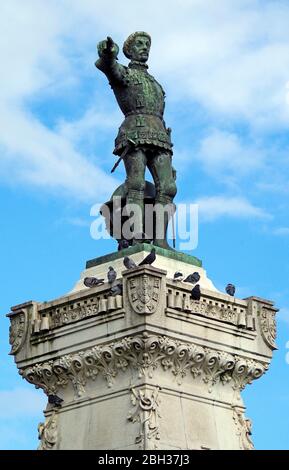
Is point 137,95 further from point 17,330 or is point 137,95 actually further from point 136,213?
point 17,330

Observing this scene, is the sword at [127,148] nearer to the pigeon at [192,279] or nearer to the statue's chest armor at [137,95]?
the statue's chest armor at [137,95]

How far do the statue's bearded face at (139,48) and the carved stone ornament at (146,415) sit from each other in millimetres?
8954

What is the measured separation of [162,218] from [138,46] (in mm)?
4433

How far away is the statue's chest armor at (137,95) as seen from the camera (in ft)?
194

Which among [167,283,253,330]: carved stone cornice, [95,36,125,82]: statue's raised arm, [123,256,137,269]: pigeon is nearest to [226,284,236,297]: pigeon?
[167,283,253,330]: carved stone cornice

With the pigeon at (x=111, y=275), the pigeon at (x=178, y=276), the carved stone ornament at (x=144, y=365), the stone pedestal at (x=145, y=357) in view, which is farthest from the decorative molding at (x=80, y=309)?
the pigeon at (x=178, y=276)

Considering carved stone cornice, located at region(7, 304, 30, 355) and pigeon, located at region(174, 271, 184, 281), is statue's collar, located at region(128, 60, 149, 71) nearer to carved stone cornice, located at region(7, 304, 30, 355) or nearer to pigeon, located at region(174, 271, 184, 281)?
pigeon, located at region(174, 271, 184, 281)

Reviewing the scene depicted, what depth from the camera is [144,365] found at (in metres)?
55.7

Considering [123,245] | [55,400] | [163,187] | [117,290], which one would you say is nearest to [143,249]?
[123,245]

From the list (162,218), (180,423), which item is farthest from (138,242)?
(180,423)

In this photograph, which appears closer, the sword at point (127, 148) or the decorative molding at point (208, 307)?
the decorative molding at point (208, 307)

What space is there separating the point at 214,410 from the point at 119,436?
2.81m
